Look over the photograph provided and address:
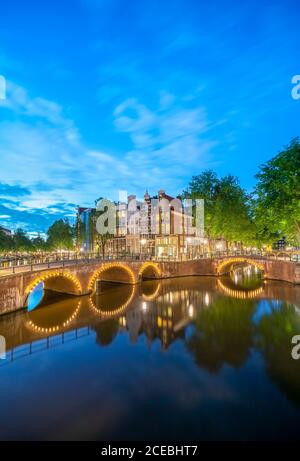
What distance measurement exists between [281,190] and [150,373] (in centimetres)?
2782

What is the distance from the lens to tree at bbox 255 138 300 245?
29.4 m

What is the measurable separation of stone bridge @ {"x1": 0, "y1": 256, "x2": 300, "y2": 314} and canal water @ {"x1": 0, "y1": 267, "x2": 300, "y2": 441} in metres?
2.31

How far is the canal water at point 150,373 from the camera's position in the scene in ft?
29.8

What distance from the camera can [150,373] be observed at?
43.6 feet

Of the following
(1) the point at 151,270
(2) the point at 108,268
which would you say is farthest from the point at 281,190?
(2) the point at 108,268

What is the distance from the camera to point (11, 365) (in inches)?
547

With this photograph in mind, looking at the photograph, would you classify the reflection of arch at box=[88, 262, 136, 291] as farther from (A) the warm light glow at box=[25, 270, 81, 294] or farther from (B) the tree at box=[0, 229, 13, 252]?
(B) the tree at box=[0, 229, 13, 252]

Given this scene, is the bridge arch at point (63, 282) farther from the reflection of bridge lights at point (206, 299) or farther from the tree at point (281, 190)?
the tree at point (281, 190)

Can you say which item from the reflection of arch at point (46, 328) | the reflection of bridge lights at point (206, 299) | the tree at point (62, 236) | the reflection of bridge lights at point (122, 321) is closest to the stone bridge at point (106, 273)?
the reflection of arch at point (46, 328)

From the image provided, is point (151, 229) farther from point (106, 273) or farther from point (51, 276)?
point (51, 276)

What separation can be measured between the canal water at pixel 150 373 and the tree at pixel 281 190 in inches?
456
